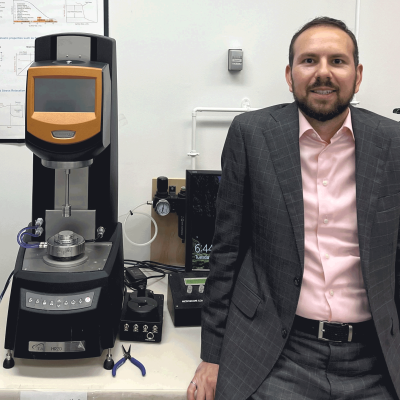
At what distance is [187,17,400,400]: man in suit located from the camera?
103cm

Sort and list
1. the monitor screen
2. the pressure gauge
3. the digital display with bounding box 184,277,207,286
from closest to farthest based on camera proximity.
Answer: the digital display with bounding box 184,277,207,286
the monitor screen
the pressure gauge

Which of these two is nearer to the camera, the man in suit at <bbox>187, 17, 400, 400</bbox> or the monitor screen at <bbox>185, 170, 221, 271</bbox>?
the man in suit at <bbox>187, 17, 400, 400</bbox>

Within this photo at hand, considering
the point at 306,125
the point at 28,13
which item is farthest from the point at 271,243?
the point at 28,13

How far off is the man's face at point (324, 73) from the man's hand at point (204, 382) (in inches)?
27.3

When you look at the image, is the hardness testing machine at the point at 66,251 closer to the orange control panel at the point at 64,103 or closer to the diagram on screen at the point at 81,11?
the orange control panel at the point at 64,103

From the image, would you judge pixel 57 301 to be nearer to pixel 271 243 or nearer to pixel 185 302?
pixel 185 302

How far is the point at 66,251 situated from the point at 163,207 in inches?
26.0

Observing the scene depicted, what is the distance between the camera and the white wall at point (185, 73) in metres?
1.83

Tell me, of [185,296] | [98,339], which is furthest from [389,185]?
[98,339]

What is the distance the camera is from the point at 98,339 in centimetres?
106

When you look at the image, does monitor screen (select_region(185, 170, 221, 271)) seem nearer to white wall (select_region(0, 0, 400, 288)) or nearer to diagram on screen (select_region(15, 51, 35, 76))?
white wall (select_region(0, 0, 400, 288))

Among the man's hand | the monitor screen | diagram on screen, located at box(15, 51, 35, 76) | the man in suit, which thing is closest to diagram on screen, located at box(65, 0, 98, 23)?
diagram on screen, located at box(15, 51, 35, 76)

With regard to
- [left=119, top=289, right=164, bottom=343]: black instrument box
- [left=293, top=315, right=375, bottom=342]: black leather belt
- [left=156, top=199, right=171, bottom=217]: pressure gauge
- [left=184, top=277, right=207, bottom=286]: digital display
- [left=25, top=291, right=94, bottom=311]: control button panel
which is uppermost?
[left=156, top=199, right=171, bottom=217]: pressure gauge

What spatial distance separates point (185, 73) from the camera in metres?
1.86
